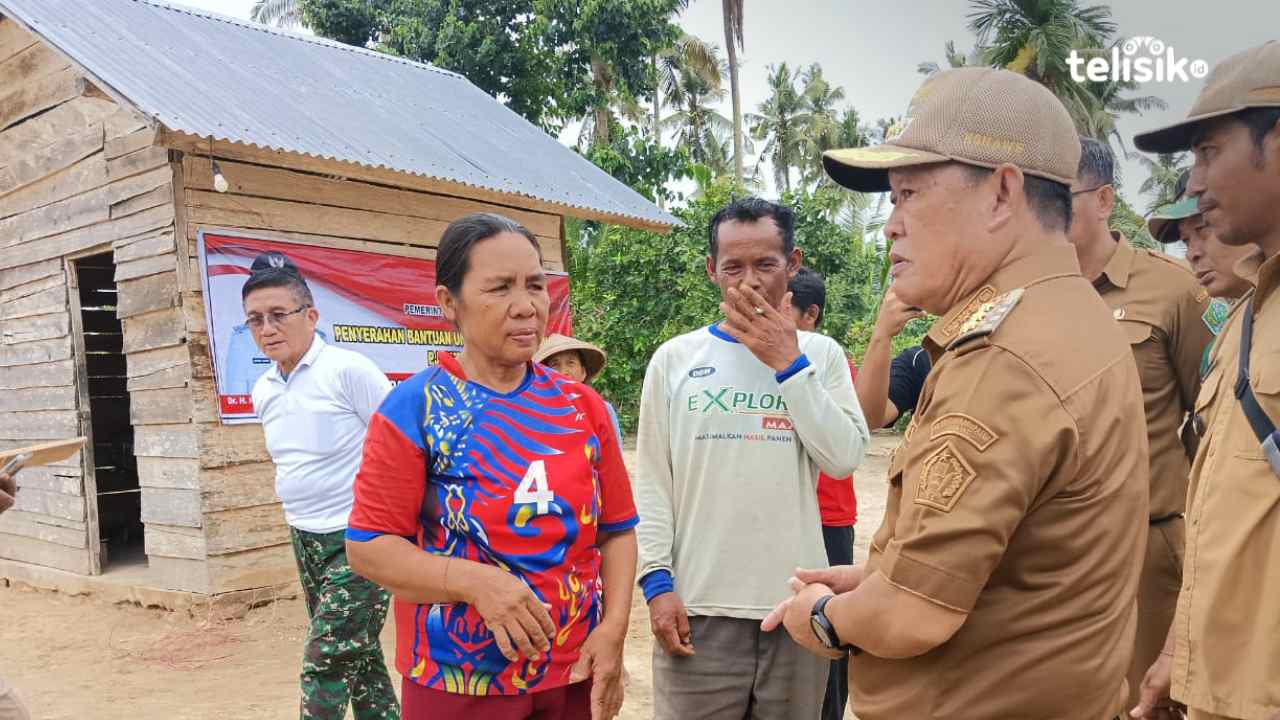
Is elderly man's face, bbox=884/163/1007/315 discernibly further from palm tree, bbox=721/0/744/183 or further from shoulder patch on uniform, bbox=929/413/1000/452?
palm tree, bbox=721/0/744/183

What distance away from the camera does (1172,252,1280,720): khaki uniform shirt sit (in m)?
1.63

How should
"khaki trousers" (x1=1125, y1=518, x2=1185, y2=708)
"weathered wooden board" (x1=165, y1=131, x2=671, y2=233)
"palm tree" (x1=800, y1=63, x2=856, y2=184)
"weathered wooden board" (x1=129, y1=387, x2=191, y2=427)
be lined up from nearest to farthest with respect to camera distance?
"khaki trousers" (x1=1125, y1=518, x2=1185, y2=708) < "weathered wooden board" (x1=165, y1=131, x2=671, y2=233) < "weathered wooden board" (x1=129, y1=387, x2=191, y2=427) < "palm tree" (x1=800, y1=63, x2=856, y2=184)

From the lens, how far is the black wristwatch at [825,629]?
1544mm

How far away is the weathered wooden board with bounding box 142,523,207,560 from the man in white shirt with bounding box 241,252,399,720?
2.88 m

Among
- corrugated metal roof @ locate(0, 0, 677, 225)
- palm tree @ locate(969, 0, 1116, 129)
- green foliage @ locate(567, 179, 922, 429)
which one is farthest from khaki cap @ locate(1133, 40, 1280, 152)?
palm tree @ locate(969, 0, 1116, 129)

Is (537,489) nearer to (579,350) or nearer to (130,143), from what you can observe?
(579,350)

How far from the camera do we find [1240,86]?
186cm

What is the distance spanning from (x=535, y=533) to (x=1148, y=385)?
75.2 inches

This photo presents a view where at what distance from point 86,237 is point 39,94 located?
1369mm

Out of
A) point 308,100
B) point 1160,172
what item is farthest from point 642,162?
point 1160,172

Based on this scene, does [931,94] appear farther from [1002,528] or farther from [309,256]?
[309,256]

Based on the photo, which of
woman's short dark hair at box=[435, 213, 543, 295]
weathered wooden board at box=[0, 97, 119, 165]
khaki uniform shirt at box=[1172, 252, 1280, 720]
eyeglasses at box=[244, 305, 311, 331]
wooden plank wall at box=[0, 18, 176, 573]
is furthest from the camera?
weathered wooden board at box=[0, 97, 119, 165]

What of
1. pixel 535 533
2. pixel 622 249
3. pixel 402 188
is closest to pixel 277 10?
pixel 622 249

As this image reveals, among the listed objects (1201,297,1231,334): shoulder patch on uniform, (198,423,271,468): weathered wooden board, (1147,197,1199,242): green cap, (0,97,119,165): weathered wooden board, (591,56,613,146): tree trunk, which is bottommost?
(198,423,271,468): weathered wooden board
